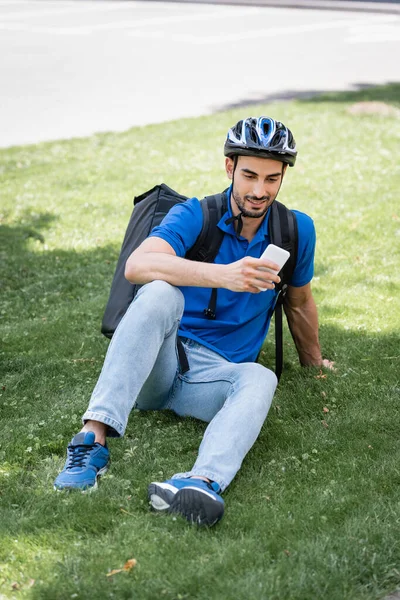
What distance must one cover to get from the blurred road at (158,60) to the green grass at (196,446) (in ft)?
20.0

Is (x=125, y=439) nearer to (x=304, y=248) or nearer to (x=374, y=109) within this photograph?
(x=304, y=248)

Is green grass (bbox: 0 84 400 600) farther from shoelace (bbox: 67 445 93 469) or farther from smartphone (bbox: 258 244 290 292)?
smartphone (bbox: 258 244 290 292)

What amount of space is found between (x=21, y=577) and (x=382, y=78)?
1729 cm

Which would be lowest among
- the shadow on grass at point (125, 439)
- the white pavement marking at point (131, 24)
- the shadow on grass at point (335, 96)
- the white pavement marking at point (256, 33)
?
the white pavement marking at point (131, 24)

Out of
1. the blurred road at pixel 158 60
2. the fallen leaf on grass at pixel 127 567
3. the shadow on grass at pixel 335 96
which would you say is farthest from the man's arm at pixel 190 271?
the shadow on grass at pixel 335 96

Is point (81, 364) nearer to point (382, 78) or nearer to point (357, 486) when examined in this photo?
point (357, 486)

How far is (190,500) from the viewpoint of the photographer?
3471 millimetres

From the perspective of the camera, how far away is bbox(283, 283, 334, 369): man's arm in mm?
4551

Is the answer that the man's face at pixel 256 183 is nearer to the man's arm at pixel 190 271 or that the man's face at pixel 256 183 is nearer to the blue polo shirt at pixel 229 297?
the blue polo shirt at pixel 229 297

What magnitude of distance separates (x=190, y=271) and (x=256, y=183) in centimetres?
57

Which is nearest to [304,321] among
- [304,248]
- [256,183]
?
[304,248]

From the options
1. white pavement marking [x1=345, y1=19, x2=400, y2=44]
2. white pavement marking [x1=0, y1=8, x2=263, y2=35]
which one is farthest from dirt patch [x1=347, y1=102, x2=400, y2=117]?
white pavement marking [x1=0, y1=8, x2=263, y2=35]

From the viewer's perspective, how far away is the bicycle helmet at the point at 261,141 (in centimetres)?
412

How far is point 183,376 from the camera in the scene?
4281 mm
